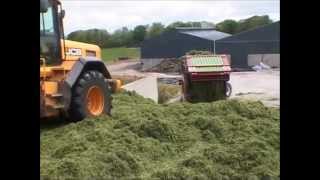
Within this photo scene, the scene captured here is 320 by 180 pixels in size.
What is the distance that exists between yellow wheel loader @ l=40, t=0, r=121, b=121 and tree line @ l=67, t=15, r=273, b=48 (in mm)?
18558

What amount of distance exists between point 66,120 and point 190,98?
392 centimetres

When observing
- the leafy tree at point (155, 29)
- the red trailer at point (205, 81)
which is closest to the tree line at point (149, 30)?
the leafy tree at point (155, 29)

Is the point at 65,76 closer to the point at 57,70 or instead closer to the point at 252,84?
the point at 57,70

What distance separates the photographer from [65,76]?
6.62 metres

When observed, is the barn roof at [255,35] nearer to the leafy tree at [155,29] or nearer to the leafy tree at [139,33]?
the leafy tree at [139,33]

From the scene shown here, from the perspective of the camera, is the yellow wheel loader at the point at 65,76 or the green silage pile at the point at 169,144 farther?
the yellow wheel loader at the point at 65,76

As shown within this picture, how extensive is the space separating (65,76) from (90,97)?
1.66ft

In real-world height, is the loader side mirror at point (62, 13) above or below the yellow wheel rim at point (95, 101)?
above

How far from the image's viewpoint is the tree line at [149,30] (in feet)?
89.2

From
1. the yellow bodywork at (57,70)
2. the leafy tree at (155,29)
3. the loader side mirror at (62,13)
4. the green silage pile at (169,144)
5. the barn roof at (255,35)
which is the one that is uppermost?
the leafy tree at (155,29)

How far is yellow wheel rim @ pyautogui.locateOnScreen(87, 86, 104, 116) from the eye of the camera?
6.91 metres
